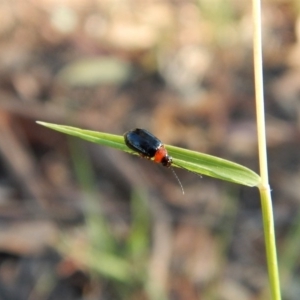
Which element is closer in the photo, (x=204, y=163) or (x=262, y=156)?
(x=262, y=156)

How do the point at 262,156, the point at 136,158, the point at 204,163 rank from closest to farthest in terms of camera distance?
the point at 262,156 → the point at 204,163 → the point at 136,158

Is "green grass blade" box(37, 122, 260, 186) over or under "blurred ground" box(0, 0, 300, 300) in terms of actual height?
under

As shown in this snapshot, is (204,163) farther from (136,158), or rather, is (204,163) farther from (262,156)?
(136,158)

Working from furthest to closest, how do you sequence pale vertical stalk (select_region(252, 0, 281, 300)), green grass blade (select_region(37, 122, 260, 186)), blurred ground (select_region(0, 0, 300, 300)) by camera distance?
blurred ground (select_region(0, 0, 300, 300)) < green grass blade (select_region(37, 122, 260, 186)) < pale vertical stalk (select_region(252, 0, 281, 300))

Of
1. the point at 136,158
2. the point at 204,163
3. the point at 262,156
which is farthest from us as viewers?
the point at 136,158

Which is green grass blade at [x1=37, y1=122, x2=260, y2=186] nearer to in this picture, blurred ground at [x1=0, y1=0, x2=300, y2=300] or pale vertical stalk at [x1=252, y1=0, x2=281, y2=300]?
pale vertical stalk at [x1=252, y1=0, x2=281, y2=300]

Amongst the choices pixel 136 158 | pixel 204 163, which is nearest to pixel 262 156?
pixel 204 163

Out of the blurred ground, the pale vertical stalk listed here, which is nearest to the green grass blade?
the pale vertical stalk
